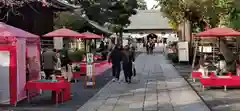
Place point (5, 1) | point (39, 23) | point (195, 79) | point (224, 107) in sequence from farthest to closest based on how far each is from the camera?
point (39, 23) → point (195, 79) → point (224, 107) → point (5, 1)

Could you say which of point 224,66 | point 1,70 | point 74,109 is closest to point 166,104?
point 74,109

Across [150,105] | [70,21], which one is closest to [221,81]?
[150,105]

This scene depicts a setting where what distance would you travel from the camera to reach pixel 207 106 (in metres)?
11.9

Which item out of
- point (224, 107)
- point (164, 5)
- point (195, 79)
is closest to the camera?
point (224, 107)

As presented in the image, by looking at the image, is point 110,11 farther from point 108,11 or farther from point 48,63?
point 48,63

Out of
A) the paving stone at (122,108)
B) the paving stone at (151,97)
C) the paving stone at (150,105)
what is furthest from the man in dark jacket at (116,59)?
the paving stone at (122,108)

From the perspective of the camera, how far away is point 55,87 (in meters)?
12.3

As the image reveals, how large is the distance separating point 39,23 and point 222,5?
34.7 feet

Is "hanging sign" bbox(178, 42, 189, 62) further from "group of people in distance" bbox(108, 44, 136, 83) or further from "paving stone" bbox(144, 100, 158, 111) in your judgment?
"paving stone" bbox(144, 100, 158, 111)

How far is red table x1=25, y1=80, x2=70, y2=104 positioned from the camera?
1233 cm

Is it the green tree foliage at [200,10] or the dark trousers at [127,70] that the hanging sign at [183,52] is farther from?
the dark trousers at [127,70]

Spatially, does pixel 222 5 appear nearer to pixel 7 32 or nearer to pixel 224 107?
pixel 224 107

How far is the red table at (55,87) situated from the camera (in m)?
12.3

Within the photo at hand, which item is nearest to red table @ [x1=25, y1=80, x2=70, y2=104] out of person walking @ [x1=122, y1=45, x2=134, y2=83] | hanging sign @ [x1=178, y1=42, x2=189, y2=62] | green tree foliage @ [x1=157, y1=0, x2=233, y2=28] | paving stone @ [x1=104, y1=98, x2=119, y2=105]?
paving stone @ [x1=104, y1=98, x2=119, y2=105]
